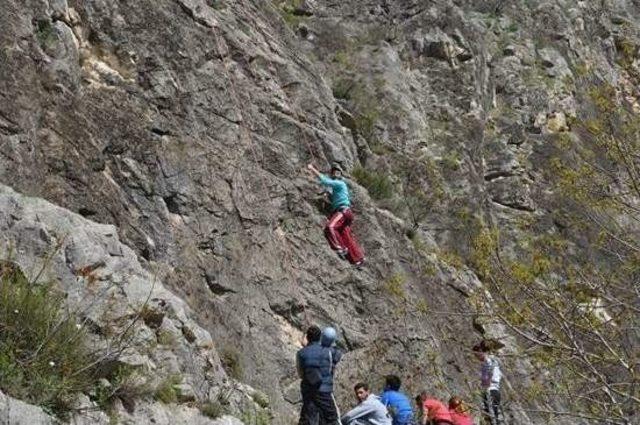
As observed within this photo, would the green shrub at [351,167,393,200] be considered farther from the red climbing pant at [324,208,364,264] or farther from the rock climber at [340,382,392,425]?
the rock climber at [340,382,392,425]

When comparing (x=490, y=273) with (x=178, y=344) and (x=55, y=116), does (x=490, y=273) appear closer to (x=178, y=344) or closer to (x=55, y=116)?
(x=178, y=344)

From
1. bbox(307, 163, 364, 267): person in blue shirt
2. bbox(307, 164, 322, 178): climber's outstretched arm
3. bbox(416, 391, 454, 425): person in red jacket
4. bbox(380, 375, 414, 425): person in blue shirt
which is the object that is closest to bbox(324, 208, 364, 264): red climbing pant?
bbox(307, 163, 364, 267): person in blue shirt

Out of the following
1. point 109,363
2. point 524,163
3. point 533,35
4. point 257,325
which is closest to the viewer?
point 109,363

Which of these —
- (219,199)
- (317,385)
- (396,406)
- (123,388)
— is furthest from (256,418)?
(219,199)

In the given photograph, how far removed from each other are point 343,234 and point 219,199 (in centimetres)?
247

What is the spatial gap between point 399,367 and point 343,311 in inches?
51.5

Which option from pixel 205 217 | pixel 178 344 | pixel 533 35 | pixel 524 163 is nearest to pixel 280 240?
pixel 205 217

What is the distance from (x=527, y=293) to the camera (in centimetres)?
785

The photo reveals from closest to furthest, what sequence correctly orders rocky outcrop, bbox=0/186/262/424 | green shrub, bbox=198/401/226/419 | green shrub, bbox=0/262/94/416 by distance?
green shrub, bbox=0/262/94/416, rocky outcrop, bbox=0/186/262/424, green shrub, bbox=198/401/226/419

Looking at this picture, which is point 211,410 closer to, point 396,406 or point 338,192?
point 396,406

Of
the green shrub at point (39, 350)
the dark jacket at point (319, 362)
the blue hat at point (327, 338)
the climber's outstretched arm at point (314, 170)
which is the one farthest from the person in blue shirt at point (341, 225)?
the green shrub at point (39, 350)

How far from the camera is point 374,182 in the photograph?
1605 centimetres

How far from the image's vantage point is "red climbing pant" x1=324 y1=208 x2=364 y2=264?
1316 centimetres

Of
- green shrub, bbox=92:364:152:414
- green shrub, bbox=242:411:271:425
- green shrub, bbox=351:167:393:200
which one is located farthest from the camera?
green shrub, bbox=351:167:393:200
